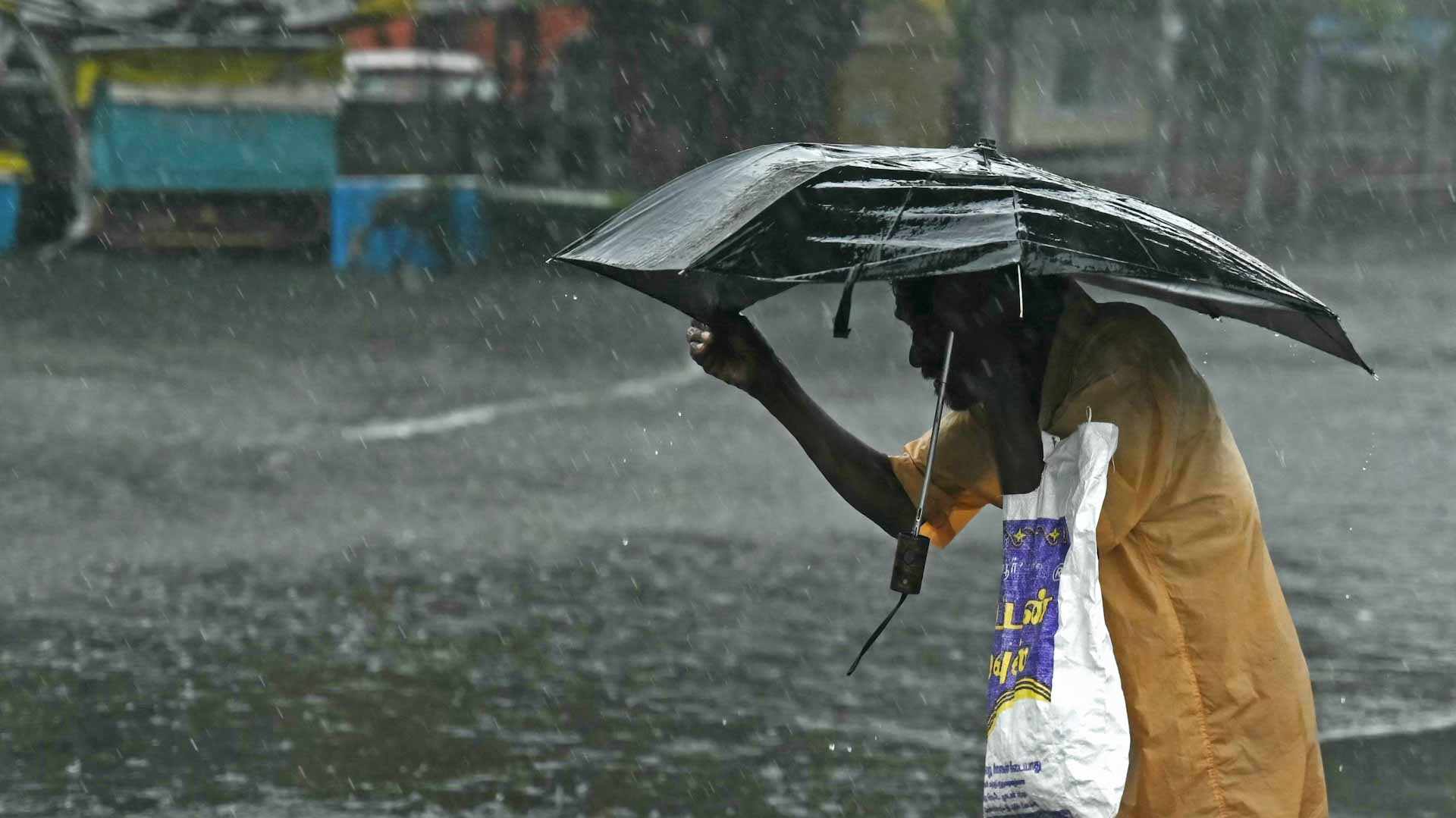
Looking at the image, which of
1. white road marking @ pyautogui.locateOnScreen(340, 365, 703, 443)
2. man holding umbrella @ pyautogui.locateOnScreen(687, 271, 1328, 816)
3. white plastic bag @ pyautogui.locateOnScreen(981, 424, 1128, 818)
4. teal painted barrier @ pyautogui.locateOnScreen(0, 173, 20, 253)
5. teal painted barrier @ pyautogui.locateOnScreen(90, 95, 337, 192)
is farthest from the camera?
teal painted barrier @ pyautogui.locateOnScreen(90, 95, 337, 192)

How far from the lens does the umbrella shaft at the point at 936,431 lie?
2.91 m

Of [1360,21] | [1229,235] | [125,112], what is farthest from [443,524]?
[1360,21]

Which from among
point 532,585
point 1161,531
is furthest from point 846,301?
point 532,585

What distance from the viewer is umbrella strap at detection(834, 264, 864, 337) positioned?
272 centimetres

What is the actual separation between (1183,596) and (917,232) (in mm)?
639

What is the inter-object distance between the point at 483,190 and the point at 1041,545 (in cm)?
1876

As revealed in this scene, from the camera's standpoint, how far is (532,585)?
7512 millimetres

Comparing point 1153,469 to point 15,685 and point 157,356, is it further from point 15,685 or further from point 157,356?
point 157,356

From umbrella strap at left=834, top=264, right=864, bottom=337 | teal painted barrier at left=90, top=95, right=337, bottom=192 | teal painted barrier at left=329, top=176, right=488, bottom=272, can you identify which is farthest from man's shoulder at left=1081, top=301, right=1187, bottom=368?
teal painted barrier at left=90, top=95, right=337, bottom=192

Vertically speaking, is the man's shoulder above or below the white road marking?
above

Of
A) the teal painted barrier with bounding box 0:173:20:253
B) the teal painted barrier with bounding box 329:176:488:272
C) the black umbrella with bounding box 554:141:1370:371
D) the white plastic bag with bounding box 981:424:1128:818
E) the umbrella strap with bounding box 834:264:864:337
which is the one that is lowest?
the teal painted barrier with bounding box 0:173:20:253

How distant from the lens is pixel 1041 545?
282cm

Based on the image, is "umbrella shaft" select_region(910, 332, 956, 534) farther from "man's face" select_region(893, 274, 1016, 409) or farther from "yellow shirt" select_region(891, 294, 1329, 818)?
"yellow shirt" select_region(891, 294, 1329, 818)

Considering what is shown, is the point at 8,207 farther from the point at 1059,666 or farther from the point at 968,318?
the point at 1059,666
